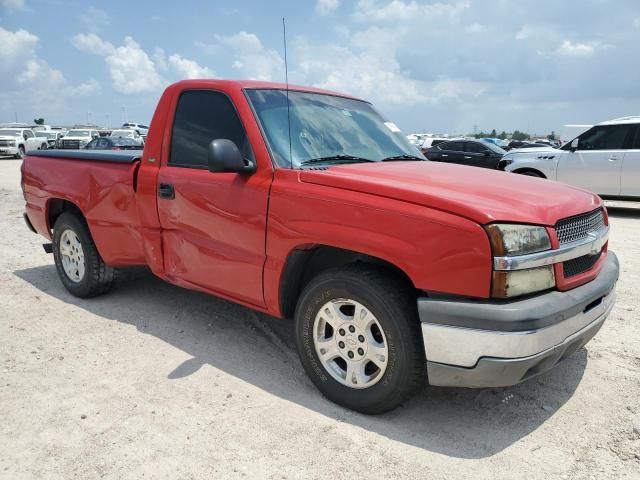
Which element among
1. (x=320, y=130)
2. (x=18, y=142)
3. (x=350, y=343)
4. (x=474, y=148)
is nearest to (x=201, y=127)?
(x=320, y=130)

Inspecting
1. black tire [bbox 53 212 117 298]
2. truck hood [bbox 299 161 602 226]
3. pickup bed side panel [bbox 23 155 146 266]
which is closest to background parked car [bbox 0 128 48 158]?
pickup bed side panel [bbox 23 155 146 266]

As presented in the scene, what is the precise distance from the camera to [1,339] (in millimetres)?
4105

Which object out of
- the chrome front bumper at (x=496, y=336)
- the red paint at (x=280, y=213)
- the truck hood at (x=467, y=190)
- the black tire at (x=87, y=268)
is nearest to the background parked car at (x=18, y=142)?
the black tire at (x=87, y=268)

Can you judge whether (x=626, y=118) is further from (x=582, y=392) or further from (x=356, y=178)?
(x=356, y=178)

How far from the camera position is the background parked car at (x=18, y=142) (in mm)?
29447

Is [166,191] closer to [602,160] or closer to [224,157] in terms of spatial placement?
[224,157]

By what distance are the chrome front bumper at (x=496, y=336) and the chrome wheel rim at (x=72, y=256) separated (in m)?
3.60

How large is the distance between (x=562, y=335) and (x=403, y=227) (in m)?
0.96

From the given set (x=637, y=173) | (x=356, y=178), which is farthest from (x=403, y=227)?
(x=637, y=173)

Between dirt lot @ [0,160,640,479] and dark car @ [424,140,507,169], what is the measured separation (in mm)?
13184

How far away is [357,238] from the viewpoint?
9.32 feet

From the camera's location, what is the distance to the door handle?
388cm

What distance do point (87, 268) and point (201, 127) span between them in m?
1.96

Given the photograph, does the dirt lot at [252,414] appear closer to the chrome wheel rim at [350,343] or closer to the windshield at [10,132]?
the chrome wheel rim at [350,343]
